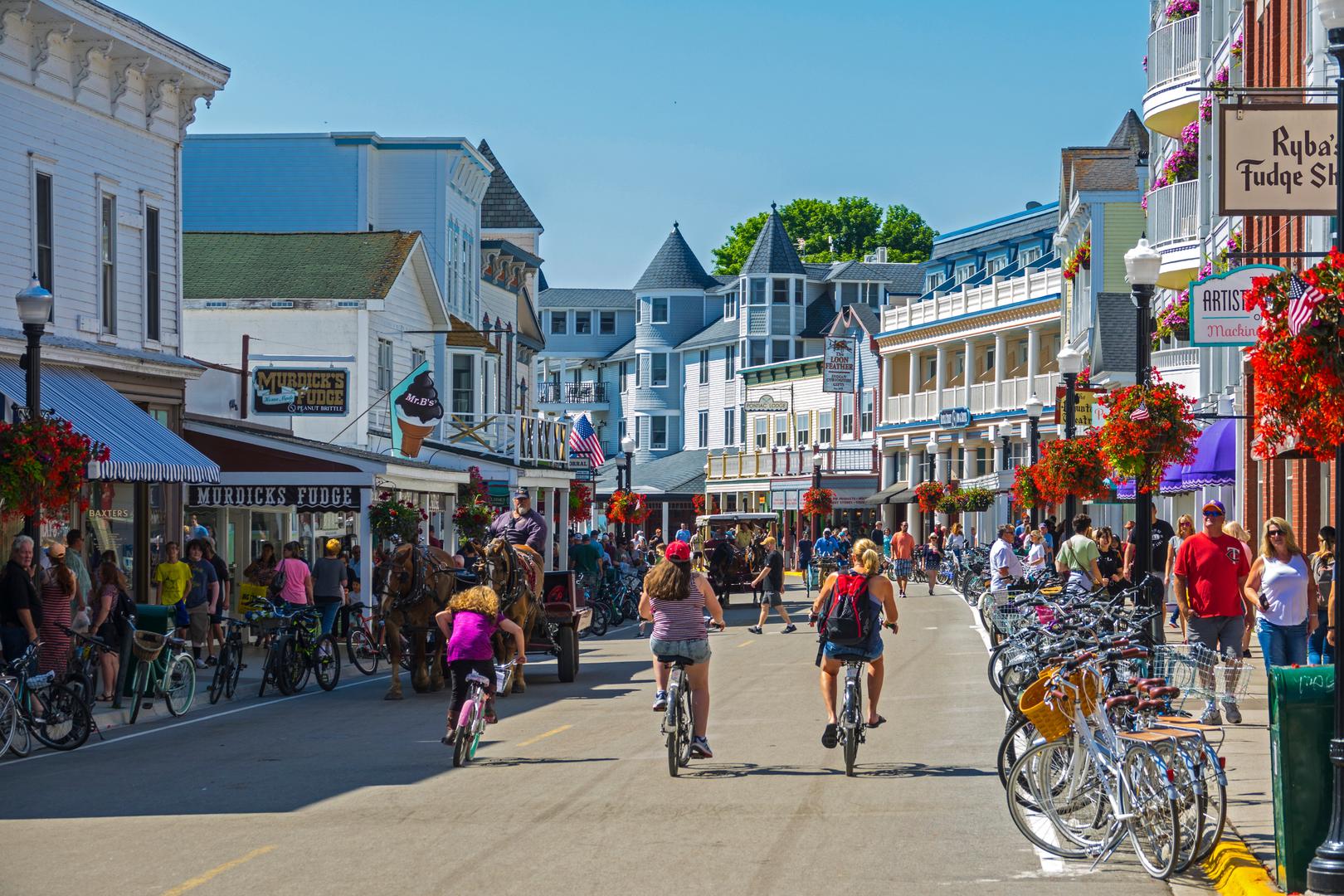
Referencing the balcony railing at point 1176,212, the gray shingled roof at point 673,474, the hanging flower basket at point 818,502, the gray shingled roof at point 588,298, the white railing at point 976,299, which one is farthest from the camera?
the gray shingled roof at point 588,298

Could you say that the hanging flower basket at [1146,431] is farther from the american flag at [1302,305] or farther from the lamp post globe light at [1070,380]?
the american flag at [1302,305]

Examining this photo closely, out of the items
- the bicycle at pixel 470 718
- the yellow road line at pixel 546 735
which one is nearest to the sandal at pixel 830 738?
the bicycle at pixel 470 718

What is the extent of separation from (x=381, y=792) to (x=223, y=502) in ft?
54.1

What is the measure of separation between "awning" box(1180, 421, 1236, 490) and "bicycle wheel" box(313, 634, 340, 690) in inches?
599

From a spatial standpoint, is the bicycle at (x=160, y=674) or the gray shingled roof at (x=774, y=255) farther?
the gray shingled roof at (x=774, y=255)

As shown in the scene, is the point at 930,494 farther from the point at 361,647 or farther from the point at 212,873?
the point at 212,873

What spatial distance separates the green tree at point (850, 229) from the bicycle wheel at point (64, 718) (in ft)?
264

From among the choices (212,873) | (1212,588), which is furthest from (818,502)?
(212,873)

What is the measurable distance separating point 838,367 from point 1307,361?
7007 cm

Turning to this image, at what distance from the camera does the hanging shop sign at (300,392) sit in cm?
3328

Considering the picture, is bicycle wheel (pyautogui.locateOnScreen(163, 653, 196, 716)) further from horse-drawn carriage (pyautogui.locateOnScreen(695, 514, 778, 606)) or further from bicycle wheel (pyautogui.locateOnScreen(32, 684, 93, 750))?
horse-drawn carriage (pyautogui.locateOnScreen(695, 514, 778, 606))

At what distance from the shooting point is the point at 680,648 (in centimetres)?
1420

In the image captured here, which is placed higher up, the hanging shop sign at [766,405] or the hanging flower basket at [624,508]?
the hanging shop sign at [766,405]

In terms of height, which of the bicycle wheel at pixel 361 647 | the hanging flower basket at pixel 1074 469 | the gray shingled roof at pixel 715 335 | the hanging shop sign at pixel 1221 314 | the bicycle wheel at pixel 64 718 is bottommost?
the bicycle wheel at pixel 361 647
